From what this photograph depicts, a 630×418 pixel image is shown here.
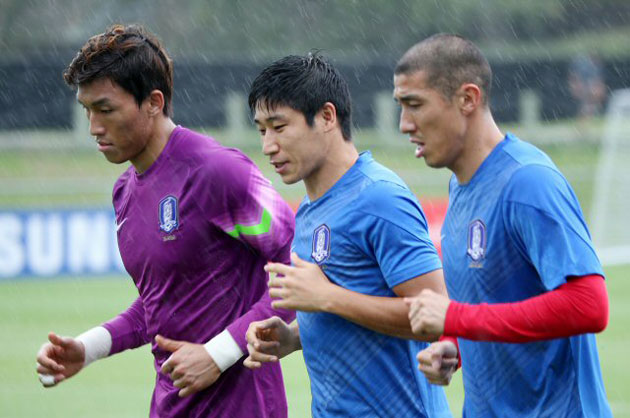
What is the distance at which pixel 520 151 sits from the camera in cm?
339

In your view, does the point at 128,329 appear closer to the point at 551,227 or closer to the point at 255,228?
the point at 255,228

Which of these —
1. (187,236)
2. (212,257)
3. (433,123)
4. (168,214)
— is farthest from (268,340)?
(433,123)

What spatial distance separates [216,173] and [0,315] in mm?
8832

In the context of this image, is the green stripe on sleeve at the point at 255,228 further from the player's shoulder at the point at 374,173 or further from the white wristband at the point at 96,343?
the white wristband at the point at 96,343

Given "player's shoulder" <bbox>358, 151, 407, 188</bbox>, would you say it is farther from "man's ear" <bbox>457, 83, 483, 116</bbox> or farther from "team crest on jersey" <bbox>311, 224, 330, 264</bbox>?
"man's ear" <bbox>457, 83, 483, 116</bbox>

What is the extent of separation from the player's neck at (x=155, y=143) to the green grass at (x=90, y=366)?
14.1 ft

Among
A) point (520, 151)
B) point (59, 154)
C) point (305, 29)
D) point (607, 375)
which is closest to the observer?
point (520, 151)

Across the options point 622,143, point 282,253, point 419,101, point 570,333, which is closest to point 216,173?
point 282,253

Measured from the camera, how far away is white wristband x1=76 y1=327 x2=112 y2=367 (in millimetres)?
4441

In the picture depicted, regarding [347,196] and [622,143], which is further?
[622,143]

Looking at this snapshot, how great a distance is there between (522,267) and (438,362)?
0.39m

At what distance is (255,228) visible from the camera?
13.1 feet

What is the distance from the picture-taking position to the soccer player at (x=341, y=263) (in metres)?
3.51

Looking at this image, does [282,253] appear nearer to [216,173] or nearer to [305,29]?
[216,173]
